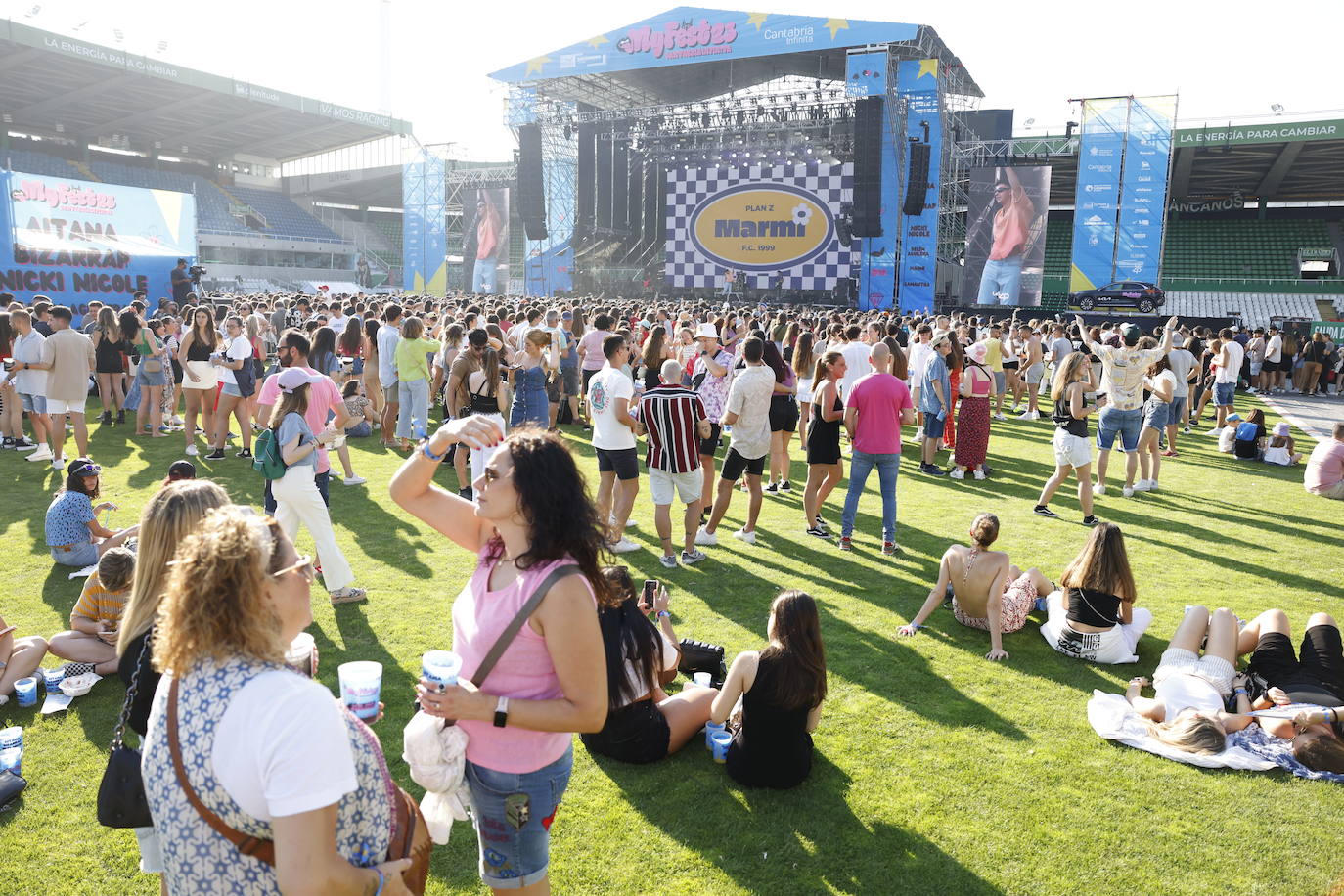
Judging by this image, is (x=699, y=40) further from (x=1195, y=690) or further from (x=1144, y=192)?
(x=1195, y=690)

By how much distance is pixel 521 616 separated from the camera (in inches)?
67.8

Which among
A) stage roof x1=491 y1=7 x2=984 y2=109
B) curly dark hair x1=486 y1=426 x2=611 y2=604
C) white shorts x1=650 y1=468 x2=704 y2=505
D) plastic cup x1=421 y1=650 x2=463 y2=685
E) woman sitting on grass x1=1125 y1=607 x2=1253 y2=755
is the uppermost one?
stage roof x1=491 y1=7 x2=984 y2=109

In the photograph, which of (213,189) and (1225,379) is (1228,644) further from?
(213,189)

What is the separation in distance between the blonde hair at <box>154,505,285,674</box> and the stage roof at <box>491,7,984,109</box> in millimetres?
25338

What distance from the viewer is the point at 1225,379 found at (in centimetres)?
1212

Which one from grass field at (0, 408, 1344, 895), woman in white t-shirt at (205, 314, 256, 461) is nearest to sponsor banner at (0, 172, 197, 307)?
woman in white t-shirt at (205, 314, 256, 461)

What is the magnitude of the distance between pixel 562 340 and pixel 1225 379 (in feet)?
31.5

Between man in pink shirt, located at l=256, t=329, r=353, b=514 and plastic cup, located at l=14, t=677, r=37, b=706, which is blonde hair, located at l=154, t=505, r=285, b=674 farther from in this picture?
man in pink shirt, located at l=256, t=329, r=353, b=514

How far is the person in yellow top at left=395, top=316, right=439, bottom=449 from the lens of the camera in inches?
344

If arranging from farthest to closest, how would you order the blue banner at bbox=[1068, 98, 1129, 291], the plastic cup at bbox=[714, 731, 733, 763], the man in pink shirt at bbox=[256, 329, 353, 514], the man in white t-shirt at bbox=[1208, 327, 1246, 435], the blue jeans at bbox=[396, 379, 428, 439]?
the blue banner at bbox=[1068, 98, 1129, 291] → the man in white t-shirt at bbox=[1208, 327, 1246, 435] → the blue jeans at bbox=[396, 379, 428, 439] → the man in pink shirt at bbox=[256, 329, 353, 514] → the plastic cup at bbox=[714, 731, 733, 763]

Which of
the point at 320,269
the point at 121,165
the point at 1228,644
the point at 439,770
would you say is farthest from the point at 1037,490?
the point at 121,165

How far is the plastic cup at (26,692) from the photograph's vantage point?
12.3ft

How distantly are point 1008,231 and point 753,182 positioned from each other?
8604 millimetres

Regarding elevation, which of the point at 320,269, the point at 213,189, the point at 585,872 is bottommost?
the point at 585,872
